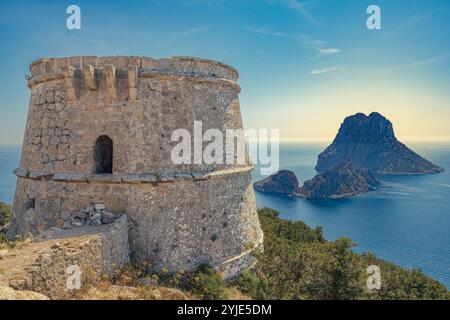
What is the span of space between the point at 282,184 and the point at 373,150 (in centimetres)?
6932

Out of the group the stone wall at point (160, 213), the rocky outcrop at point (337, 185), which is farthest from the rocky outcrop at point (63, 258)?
the rocky outcrop at point (337, 185)

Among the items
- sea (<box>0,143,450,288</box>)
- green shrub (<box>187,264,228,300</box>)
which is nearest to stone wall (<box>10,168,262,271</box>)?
green shrub (<box>187,264,228,300</box>)

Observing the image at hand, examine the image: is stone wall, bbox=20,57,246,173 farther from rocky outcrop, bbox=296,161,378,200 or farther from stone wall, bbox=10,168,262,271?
rocky outcrop, bbox=296,161,378,200

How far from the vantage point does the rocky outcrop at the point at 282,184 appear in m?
84.1

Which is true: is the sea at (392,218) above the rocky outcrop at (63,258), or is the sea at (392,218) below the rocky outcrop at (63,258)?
below

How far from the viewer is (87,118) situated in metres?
9.33

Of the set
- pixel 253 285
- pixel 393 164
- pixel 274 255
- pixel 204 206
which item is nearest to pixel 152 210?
pixel 204 206

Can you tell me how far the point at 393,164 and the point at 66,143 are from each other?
433 feet

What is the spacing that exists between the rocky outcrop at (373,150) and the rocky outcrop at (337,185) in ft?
124

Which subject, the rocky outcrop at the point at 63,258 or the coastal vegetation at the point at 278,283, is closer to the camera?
the rocky outcrop at the point at 63,258

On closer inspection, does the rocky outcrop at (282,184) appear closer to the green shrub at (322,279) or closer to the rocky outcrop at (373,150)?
the rocky outcrop at (373,150)

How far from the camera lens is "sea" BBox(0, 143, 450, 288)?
40.8 meters
